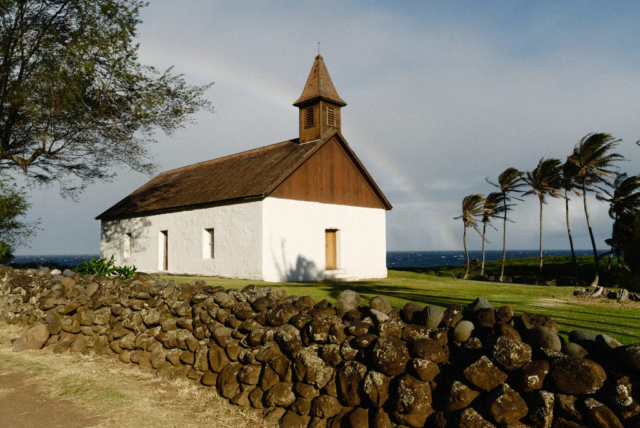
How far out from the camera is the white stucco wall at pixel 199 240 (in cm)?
1702

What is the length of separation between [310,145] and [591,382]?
17.3m

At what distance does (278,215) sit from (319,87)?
7108mm

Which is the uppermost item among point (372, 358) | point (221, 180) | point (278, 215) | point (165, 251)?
point (221, 180)

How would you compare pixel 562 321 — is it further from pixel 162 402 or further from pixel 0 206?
pixel 0 206

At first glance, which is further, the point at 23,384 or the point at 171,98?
the point at 171,98

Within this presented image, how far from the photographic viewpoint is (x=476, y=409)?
3924mm

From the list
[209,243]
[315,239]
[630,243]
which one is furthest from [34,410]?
[630,243]

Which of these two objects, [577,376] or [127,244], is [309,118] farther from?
[577,376]

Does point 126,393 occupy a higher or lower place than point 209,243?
lower

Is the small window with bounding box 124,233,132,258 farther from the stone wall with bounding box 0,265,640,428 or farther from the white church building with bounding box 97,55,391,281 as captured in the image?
the stone wall with bounding box 0,265,640,428

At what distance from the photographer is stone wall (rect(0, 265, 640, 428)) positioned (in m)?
3.55

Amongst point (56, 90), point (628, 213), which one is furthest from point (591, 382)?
point (628, 213)

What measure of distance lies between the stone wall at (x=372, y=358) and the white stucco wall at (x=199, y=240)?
859cm

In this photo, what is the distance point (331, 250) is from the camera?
1988 centimetres
